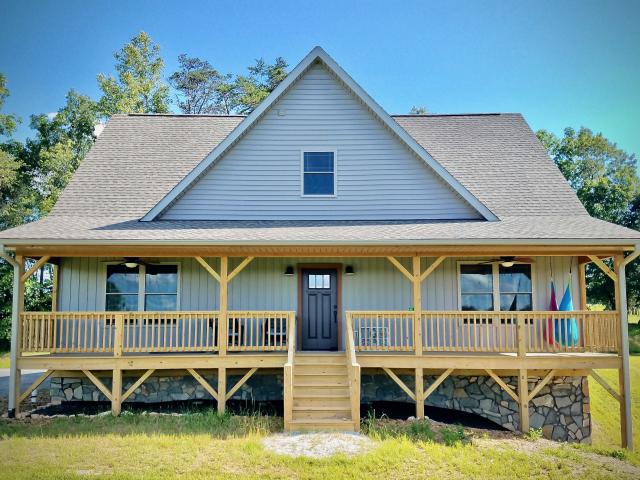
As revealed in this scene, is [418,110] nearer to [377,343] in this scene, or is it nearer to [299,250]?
[299,250]

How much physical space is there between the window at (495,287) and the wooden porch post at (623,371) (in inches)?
80.8

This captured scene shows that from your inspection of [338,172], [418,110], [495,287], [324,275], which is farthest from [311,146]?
[418,110]

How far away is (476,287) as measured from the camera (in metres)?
12.5

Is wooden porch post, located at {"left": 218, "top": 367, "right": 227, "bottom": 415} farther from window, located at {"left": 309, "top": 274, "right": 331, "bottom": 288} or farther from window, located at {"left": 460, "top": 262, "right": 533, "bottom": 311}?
window, located at {"left": 460, "top": 262, "right": 533, "bottom": 311}

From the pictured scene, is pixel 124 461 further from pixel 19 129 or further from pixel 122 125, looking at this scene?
pixel 19 129

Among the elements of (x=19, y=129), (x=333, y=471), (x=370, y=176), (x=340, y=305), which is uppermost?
(x=19, y=129)

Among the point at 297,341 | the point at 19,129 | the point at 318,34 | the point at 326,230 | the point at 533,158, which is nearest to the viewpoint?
the point at 326,230

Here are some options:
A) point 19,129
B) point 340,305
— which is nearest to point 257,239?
point 340,305

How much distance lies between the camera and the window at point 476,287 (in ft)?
40.9

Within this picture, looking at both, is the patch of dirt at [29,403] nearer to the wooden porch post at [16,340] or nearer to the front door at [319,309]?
the wooden porch post at [16,340]

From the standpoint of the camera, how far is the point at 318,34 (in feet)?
65.7

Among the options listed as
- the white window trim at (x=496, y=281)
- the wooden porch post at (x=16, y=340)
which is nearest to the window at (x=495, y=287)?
the white window trim at (x=496, y=281)

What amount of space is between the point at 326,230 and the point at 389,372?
329 cm

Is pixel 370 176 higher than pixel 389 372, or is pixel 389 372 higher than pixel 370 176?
pixel 370 176
